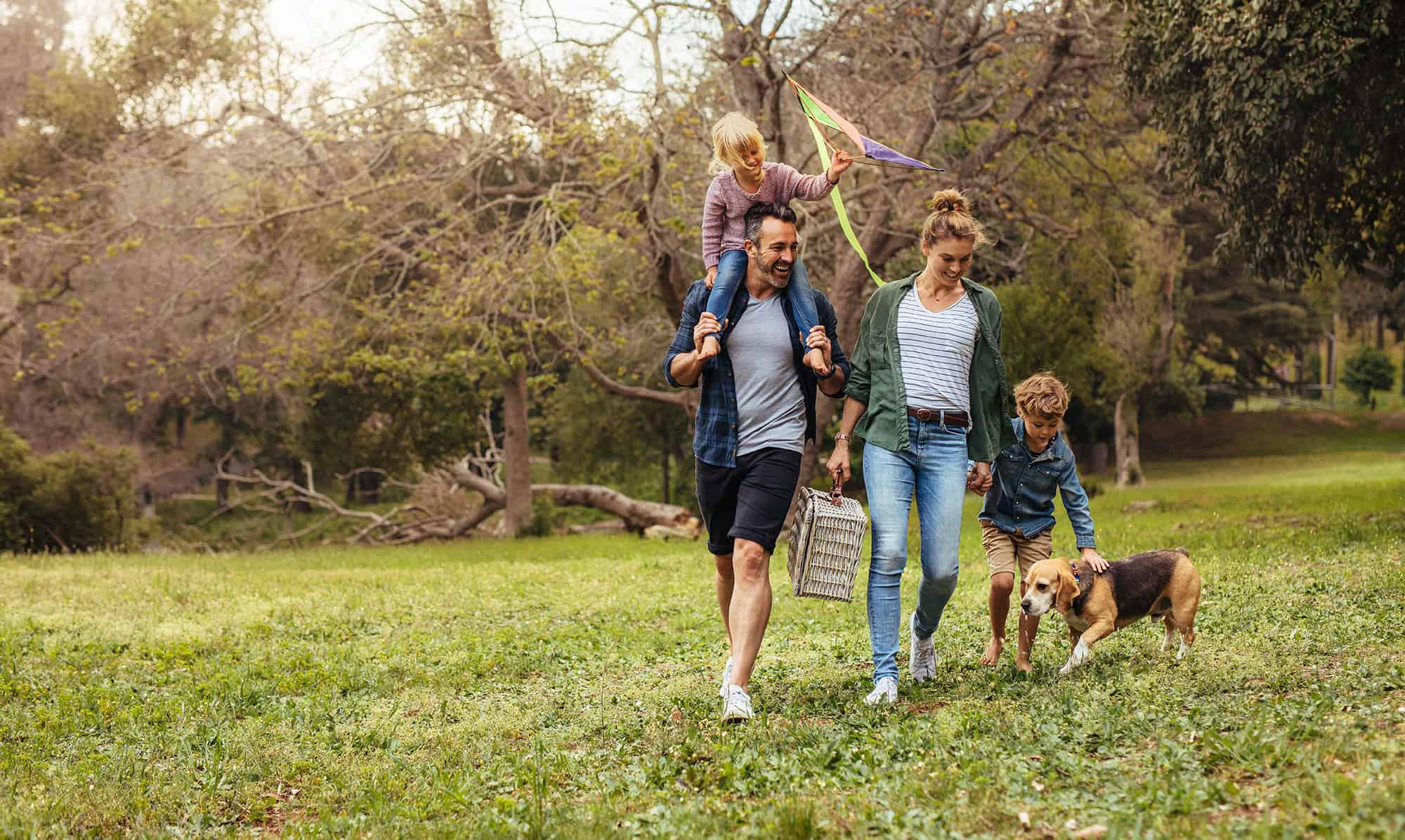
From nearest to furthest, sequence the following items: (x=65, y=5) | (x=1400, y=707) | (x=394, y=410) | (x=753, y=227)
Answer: (x=1400, y=707), (x=753, y=227), (x=394, y=410), (x=65, y=5)

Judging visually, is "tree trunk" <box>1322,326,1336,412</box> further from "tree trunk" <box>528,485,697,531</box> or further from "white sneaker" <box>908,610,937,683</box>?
"white sneaker" <box>908,610,937,683</box>

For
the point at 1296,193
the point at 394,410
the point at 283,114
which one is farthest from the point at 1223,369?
the point at 283,114

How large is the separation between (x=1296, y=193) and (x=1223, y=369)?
35407 millimetres

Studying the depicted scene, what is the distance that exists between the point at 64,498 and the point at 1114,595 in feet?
63.6

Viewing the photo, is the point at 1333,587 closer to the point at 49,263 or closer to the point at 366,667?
the point at 366,667

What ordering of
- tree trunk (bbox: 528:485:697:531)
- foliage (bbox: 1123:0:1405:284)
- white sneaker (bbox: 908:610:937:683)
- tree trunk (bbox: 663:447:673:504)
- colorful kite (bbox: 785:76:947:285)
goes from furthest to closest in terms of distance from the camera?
tree trunk (bbox: 663:447:673:504)
tree trunk (bbox: 528:485:697:531)
foliage (bbox: 1123:0:1405:284)
white sneaker (bbox: 908:610:937:683)
colorful kite (bbox: 785:76:947:285)

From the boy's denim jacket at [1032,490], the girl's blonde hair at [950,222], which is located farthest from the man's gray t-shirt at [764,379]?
the boy's denim jacket at [1032,490]

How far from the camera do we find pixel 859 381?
548 centimetres

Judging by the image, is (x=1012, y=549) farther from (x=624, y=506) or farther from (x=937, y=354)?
(x=624, y=506)

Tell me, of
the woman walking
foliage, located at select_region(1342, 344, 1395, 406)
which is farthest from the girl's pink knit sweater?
foliage, located at select_region(1342, 344, 1395, 406)

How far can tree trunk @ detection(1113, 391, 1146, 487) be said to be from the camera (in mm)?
30688

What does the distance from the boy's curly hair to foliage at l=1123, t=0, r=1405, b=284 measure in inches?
247

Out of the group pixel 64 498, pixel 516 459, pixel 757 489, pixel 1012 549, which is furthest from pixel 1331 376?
pixel 757 489

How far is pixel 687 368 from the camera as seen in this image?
5168 millimetres
